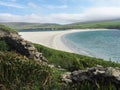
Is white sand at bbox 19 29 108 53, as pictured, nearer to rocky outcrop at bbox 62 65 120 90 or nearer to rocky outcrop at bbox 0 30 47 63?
rocky outcrop at bbox 0 30 47 63

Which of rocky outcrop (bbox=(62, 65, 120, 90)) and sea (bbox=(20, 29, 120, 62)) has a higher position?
rocky outcrop (bbox=(62, 65, 120, 90))

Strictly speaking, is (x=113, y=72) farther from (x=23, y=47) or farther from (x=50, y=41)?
(x=50, y=41)

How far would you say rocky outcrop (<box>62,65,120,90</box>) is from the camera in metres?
Answer: 15.0

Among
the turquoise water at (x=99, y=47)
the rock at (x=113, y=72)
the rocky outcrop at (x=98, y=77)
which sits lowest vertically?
the turquoise water at (x=99, y=47)

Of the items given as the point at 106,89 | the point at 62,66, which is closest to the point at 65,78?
the point at 106,89

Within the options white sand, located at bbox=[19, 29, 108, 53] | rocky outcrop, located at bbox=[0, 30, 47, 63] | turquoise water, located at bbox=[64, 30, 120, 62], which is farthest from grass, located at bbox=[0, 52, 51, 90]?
white sand, located at bbox=[19, 29, 108, 53]

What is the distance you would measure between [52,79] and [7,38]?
11.7 metres

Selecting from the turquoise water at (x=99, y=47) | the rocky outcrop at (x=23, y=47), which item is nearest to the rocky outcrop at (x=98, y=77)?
the rocky outcrop at (x=23, y=47)

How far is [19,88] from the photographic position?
15086 mm

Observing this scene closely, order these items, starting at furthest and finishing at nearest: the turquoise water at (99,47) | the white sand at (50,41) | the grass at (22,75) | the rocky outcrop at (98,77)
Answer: the white sand at (50,41)
the turquoise water at (99,47)
the grass at (22,75)
the rocky outcrop at (98,77)

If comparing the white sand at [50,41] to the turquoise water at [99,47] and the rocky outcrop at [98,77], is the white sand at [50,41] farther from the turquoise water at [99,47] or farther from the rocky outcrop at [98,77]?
the rocky outcrop at [98,77]

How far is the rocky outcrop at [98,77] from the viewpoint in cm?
1504

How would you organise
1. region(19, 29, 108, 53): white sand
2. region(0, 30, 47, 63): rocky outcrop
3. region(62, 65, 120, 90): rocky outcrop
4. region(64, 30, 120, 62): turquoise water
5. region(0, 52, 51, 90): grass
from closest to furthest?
region(62, 65, 120, 90): rocky outcrop → region(0, 52, 51, 90): grass → region(0, 30, 47, 63): rocky outcrop → region(64, 30, 120, 62): turquoise water → region(19, 29, 108, 53): white sand

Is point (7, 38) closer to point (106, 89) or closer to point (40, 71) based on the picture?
point (40, 71)
